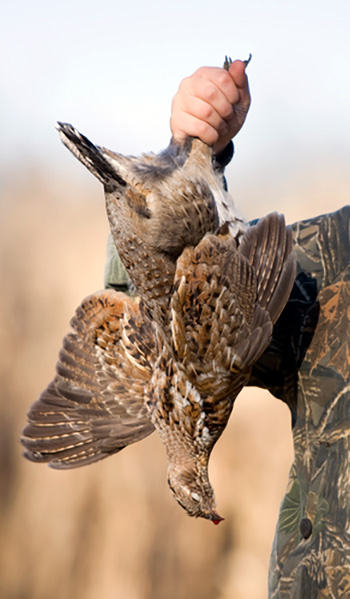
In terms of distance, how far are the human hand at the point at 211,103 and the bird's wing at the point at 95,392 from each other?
791 millimetres

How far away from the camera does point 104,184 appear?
2580mm

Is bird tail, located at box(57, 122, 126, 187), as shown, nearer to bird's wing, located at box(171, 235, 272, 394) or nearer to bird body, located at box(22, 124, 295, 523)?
bird body, located at box(22, 124, 295, 523)

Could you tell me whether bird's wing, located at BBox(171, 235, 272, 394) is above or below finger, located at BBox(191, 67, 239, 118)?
below

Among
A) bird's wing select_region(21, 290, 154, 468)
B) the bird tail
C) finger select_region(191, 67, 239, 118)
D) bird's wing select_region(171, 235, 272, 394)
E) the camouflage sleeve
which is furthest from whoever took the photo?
the camouflage sleeve

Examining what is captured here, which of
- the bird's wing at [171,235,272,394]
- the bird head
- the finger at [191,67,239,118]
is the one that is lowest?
the bird head

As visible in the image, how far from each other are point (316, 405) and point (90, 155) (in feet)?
3.60

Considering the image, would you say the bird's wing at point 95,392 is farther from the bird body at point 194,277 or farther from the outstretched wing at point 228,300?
the outstretched wing at point 228,300

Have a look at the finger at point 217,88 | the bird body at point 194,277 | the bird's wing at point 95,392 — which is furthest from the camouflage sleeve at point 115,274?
the finger at point 217,88

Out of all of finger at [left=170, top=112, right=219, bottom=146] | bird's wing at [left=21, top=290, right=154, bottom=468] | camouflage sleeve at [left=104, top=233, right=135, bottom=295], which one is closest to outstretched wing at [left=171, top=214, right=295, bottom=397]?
finger at [left=170, top=112, right=219, bottom=146]

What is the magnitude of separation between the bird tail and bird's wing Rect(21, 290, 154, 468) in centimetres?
67

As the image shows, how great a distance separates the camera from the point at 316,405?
8.79ft

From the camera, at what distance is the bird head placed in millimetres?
2861

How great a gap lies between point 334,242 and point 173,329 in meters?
0.65

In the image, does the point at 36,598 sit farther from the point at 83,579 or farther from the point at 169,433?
the point at 169,433
